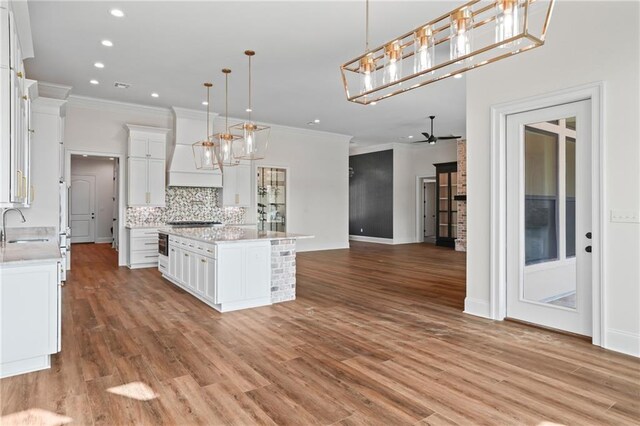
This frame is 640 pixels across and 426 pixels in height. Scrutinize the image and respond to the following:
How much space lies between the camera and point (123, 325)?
4102 mm

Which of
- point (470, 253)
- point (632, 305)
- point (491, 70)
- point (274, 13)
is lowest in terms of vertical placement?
point (632, 305)

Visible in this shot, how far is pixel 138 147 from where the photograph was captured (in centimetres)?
779

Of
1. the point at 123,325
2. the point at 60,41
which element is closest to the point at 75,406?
the point at 123,325

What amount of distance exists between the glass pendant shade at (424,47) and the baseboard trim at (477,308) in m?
2.94

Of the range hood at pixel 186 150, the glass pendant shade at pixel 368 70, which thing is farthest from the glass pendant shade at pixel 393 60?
the range hood at pixel 186 150

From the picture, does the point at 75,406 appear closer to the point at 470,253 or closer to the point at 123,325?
the point at 123,325

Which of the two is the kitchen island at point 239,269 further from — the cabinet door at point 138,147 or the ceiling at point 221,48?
the cabinet door at point 138,147

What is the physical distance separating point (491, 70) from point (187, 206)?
22.4 ft

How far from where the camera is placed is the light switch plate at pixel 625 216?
3.26 metres

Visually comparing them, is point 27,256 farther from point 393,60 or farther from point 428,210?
point 428,210

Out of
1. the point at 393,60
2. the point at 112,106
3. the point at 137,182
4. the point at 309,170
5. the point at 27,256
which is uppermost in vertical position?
A: the point at 112,106

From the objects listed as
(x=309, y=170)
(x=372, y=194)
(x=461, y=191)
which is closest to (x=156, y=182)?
(x=309, y=170)

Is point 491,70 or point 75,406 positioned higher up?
point 491,70

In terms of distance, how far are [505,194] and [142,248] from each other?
21.9 feet
